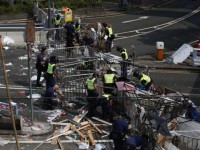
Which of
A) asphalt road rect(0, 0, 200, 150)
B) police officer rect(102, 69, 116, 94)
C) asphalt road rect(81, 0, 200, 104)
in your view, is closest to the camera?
police officer rect(102, 69, 116, 94)

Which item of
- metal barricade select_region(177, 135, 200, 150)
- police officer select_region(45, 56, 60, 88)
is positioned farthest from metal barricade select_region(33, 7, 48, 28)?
metal barricade select_region(177, 135, 200, 150)

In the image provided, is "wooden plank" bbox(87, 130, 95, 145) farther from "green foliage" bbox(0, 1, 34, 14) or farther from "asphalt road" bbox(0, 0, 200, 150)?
"green foliage" bbox(0, 1, 34, 14)

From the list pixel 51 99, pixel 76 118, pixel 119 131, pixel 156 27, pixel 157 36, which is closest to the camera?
pixel 119 131

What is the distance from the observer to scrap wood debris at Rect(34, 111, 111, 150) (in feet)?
47.0

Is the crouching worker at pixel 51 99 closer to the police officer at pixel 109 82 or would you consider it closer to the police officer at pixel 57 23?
the police officer at pixel 109 82

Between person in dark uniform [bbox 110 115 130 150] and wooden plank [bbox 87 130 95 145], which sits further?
wooden plank [bbox 87 130 95 145]

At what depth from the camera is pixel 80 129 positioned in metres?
15.0

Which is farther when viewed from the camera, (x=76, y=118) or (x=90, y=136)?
(x=76, y=118)

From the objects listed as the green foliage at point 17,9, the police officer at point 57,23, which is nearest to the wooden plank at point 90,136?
the police officer at point 57,23

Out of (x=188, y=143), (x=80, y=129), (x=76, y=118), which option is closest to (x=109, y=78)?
(x=76, y=118)

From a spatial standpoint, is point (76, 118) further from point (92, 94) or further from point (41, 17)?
point (41, 17)

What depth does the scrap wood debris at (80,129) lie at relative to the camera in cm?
1433

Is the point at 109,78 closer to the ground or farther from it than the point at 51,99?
farther from it

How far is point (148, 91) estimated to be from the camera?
16531 millimetres
